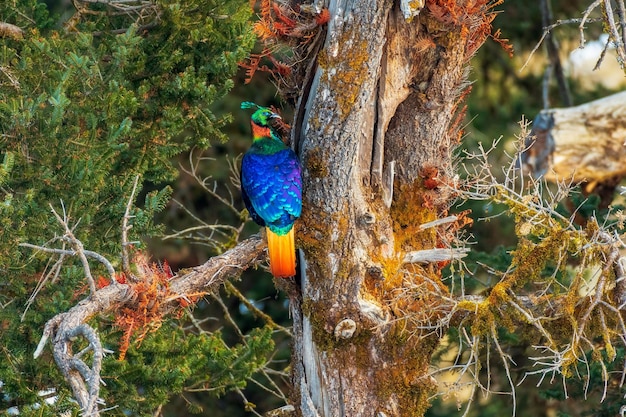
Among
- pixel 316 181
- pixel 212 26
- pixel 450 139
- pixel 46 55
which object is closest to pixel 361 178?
pixel 316 181

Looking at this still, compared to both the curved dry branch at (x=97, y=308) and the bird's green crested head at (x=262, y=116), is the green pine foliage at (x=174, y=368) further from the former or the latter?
the bird's green crested head at (x=262, y=116)

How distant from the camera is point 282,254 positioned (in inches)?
207

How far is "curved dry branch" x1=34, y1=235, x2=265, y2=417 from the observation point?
4340 mm

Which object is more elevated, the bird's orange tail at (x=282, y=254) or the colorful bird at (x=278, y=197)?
the colorful bird at (x=278, y=197)

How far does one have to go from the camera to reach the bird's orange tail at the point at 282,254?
5.24m

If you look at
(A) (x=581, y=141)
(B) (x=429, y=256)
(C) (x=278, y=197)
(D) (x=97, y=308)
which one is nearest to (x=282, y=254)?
(C) (x=278, y=197)

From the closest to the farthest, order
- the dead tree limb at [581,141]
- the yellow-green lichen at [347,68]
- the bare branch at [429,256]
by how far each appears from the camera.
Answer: the yellow-green lichen at [347,68] < the bare branch at [429,256] < the dead tree limb at [581,141]

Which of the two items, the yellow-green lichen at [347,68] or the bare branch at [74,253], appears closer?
the bare branch at [74,253]

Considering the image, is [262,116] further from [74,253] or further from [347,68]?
[74,253]

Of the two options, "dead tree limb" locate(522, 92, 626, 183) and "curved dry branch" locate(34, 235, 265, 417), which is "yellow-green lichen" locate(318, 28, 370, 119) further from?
"dead tree limb" locate(522, 92, 626, 183)

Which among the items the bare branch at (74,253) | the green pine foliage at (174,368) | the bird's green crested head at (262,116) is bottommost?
the green pine foliage at (174,368)

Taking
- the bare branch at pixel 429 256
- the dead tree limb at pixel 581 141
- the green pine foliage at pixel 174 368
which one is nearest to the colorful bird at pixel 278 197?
the bare branch at pixel 429 256

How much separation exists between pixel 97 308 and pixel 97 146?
1.17 metres

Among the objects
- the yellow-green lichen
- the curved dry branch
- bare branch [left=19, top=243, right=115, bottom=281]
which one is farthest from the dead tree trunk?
bare branch [left=19, top=243, right=115, bottom=281]
